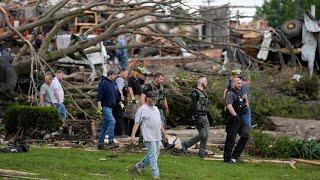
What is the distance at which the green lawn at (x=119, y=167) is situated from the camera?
11.7 m

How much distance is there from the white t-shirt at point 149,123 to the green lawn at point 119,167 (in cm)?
68

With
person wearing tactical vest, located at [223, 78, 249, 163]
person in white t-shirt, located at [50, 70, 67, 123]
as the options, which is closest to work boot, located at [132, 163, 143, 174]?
person wearing tactical vest, located at [223, 78, 249, 163]

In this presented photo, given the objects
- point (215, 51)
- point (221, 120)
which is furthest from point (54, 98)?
point (215, 51)

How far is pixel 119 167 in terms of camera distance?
487 inches

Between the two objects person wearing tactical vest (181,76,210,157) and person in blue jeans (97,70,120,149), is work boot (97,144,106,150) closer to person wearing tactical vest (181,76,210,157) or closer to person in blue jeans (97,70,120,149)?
person in blue jeans (97,70,120,149)

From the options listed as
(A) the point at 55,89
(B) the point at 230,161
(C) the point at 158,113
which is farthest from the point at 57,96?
(C) the point at 158,113

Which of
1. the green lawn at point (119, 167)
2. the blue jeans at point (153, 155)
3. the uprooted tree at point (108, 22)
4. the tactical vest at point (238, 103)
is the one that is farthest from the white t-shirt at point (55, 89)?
the blue jeans at point (153, 155)

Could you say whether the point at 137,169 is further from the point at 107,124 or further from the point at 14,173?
the point at 107,124

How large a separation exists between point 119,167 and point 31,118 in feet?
10.8

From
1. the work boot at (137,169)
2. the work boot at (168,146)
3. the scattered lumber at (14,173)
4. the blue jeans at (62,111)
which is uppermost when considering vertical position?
the blue jeans at (62,111)

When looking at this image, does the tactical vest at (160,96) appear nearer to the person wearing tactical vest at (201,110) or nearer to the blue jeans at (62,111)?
the person wearing tactical vest at (201,110)

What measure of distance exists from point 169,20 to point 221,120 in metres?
3.26

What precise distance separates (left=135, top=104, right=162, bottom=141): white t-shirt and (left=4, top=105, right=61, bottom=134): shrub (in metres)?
4.05

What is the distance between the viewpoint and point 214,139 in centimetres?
1789
